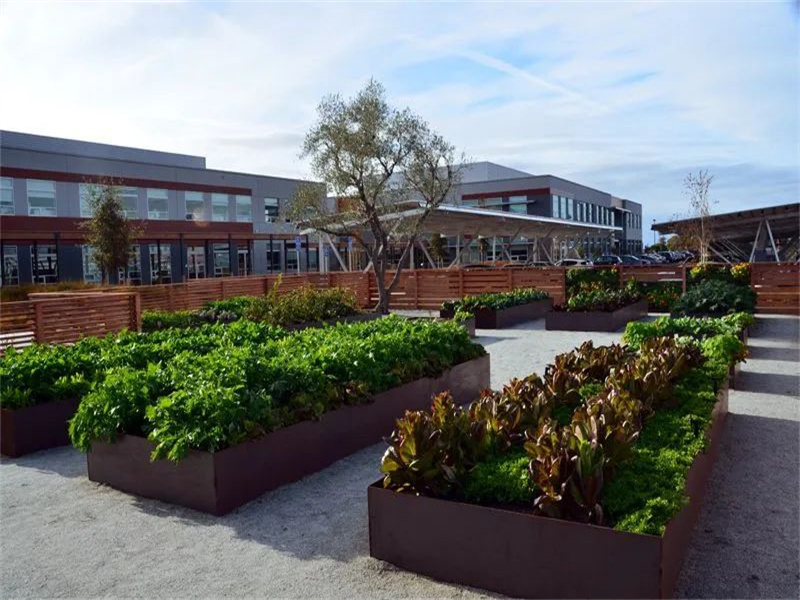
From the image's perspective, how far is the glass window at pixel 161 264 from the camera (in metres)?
40.9

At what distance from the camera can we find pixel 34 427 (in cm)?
700

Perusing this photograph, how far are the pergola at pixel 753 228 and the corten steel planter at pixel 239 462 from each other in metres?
28.7

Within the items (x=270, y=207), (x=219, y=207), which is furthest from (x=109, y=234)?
(x=270, y=207)

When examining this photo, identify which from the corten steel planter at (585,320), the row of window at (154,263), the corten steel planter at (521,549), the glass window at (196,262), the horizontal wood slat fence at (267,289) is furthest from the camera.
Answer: the glass window at (196,262)

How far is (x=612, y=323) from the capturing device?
16.0 m

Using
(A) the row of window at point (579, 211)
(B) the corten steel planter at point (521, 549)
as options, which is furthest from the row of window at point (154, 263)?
(B) the corten steel planter at point (521, 549)

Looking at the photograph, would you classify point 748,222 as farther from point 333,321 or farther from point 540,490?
point 540,490

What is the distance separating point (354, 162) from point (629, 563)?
17.8 meters

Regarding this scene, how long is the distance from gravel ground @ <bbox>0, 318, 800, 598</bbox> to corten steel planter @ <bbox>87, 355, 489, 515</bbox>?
0.33ft

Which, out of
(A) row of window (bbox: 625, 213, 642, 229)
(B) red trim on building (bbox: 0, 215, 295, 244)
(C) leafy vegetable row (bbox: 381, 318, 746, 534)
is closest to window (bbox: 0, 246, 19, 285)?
(B) red trim on building (bbox: 0, 215, 295, 244)

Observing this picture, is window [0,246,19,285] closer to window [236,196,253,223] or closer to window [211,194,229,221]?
window [211,194,229,221]

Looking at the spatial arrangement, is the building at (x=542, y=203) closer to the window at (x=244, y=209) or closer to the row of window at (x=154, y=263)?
the window at (x=244, y=209)

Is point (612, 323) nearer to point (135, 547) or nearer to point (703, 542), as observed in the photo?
point (703, 542)

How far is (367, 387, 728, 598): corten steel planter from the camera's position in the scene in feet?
11.6
